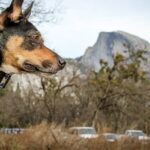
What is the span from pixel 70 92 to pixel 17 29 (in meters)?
54.6

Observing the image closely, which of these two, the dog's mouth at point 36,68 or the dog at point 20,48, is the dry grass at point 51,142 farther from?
the dog at point 20,48

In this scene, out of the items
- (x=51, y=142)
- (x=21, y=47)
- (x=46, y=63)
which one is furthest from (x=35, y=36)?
(x=51, y=142)

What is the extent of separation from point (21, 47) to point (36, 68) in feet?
1.61

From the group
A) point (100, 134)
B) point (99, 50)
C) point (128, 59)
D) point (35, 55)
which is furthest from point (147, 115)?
point (99, 50)

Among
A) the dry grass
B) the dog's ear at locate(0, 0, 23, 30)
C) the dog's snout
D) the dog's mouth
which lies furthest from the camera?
the dry grass

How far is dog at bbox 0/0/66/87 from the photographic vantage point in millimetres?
8641

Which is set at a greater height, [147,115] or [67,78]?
[67,78]

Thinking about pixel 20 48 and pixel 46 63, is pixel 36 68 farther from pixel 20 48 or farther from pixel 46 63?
pixel 20 48

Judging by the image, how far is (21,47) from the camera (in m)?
8.82

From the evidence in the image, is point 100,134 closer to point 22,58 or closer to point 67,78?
point 22,58

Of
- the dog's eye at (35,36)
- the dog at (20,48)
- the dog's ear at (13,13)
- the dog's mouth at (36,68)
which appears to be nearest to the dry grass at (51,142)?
the dog's mouth at (36,68)

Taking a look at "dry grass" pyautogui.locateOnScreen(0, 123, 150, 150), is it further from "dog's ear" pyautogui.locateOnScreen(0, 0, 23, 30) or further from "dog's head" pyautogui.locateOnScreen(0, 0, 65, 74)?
"dog's ear" pyautogui.locateOnScreen(0, 0, 23, 30)

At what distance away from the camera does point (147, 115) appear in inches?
2419

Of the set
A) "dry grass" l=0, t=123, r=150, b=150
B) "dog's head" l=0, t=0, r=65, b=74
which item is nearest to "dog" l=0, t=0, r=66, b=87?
"dog's head" l=0, t=0, r=65, b=74
